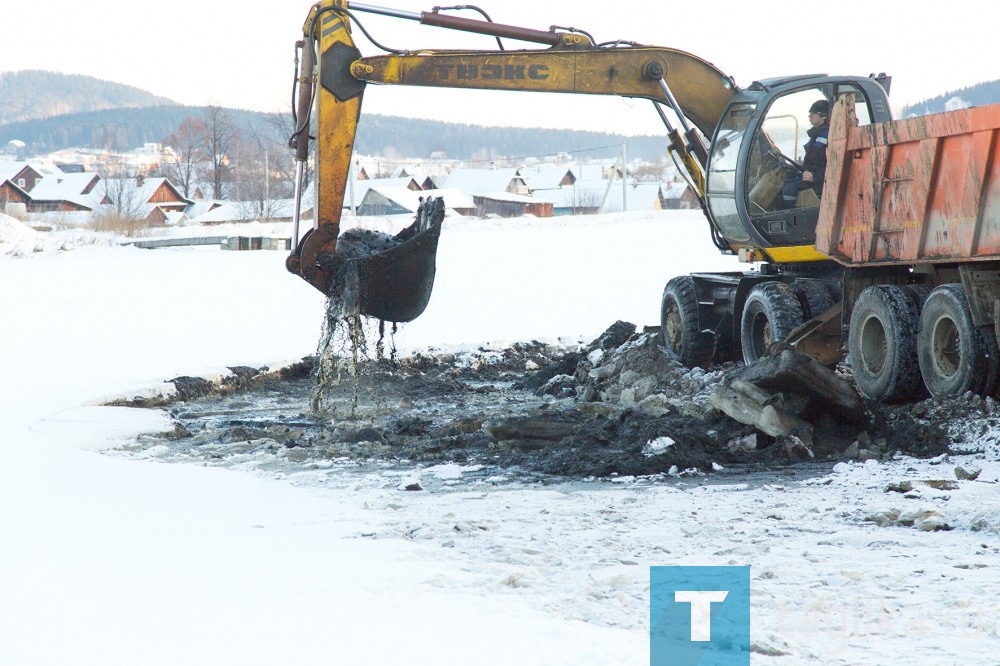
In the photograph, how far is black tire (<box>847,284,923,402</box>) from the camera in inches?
324

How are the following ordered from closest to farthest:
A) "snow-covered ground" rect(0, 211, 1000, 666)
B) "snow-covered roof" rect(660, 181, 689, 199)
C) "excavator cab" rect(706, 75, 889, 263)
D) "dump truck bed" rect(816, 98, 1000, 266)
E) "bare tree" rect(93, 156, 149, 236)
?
1. "snow-covered ground" rect(0, 211, 1000, 666)
2. "dump truck bed" rect(816, 98, 1000, 266)
3. "excavator cab" rect(706, 75, 889, 263)
4. "bare tree" rect(93, 156, 149, 236)
5. "snow-covered roof" rect(660, 181, 689, 199)

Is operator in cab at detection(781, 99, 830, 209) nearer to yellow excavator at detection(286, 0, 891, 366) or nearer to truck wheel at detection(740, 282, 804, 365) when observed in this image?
yellow excavator at detection(286, 0, 891, 366)

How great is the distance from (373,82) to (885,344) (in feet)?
15.4

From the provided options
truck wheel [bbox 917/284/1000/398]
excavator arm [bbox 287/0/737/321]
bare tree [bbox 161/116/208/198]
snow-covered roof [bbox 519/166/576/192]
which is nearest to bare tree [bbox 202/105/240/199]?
bare tree [bbox 161/116/208/198]

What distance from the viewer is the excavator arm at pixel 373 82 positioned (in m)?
8.84

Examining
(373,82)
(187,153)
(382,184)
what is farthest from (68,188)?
(373,82)

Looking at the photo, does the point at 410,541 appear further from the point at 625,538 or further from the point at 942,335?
the point at 942,335

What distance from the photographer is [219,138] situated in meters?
98.3

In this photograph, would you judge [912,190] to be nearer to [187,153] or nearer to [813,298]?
[813,298]

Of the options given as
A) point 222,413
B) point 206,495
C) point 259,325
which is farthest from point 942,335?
point 259,325

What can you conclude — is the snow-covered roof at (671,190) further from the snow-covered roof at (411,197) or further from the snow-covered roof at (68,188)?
the snow-covered roof at (68,188)

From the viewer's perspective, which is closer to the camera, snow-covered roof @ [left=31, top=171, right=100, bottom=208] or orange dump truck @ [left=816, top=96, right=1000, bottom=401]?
orange dump truck @ [left=816, top=96, right=1000, bottom=401]

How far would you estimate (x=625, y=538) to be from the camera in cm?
546

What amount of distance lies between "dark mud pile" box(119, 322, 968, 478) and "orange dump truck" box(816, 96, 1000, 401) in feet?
1.19
